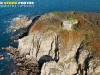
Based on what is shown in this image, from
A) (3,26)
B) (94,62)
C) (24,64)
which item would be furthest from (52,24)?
(3,26)

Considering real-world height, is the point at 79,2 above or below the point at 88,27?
above

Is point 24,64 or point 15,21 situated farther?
point 15,21

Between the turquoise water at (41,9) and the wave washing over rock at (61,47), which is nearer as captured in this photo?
the wave washing over rock at (61,47)

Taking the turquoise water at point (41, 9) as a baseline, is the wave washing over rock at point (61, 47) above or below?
below

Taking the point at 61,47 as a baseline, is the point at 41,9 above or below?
above

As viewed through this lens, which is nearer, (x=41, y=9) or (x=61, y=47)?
(x=61, y=47)

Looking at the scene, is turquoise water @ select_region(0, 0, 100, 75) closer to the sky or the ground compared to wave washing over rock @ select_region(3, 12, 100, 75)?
closer to the sky

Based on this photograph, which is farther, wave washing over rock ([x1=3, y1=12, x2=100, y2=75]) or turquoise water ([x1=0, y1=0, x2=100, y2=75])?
turquoise water ([x1=0, y1=0, x2=100, y2=75])

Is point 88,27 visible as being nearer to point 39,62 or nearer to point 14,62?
point 39,62
